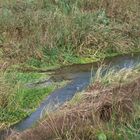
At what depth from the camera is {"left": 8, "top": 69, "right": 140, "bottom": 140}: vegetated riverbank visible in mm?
7102

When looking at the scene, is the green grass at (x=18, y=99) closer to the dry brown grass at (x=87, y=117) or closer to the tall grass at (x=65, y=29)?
the dry brown grass at (x=87, y=117)

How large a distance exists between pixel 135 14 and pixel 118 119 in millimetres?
7524

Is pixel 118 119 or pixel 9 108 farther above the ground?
pixel 118 119

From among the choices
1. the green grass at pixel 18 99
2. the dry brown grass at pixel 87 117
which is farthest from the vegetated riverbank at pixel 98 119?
the green grass at pixel 18 99

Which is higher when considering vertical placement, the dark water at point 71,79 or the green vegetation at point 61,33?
the green vegetation at point 61,33

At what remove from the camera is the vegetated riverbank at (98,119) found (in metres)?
7.10

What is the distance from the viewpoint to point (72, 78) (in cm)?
1141

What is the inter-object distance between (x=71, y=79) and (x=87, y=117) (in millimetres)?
3688

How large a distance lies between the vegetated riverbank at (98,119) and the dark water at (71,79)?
2.50ft

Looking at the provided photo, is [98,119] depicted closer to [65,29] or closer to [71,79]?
[71,79]

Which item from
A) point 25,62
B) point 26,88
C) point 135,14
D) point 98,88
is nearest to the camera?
point 98,88

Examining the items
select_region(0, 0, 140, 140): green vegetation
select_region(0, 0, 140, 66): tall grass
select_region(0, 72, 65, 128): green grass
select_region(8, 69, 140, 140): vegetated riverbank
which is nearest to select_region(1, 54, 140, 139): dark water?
select_region(0, 72, 65, 128): green grass

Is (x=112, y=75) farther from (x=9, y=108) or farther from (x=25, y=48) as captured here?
(x=25, y=48)

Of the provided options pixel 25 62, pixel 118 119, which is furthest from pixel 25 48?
pixel 118 119
